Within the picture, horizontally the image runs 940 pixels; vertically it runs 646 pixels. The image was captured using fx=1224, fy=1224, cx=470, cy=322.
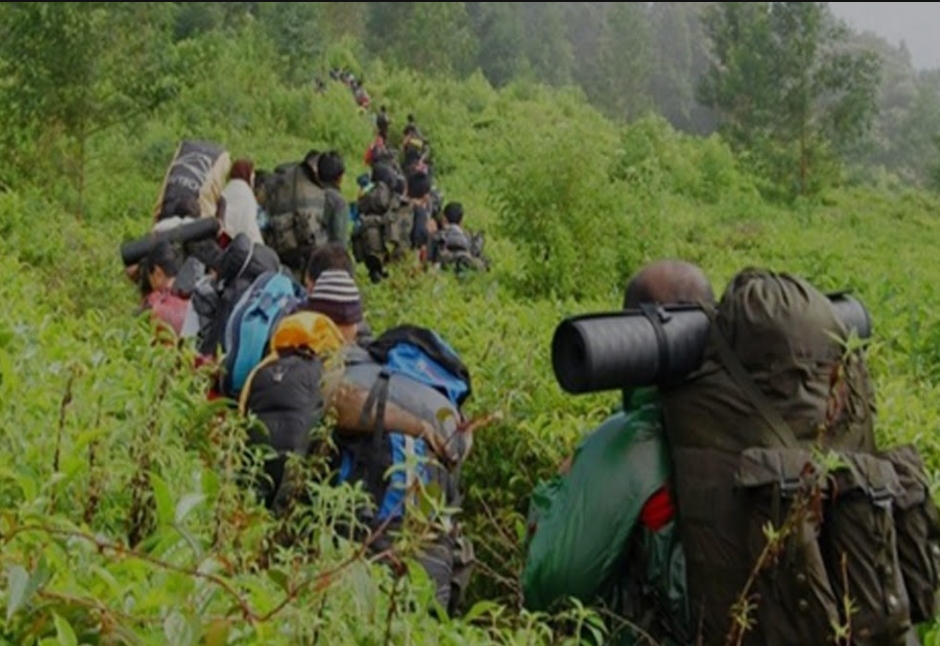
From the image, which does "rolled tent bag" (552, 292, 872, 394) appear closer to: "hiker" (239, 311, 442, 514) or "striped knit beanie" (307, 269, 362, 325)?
"hiker" (239, 311, 442, 514)

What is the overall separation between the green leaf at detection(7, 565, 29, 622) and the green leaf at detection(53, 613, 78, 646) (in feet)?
0.18

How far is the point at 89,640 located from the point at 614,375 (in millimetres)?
1155

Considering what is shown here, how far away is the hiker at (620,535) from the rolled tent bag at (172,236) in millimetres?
3191

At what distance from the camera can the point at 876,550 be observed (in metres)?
2.43

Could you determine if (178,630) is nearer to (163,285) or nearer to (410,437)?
(410,437)

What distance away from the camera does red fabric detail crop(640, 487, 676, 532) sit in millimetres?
2607

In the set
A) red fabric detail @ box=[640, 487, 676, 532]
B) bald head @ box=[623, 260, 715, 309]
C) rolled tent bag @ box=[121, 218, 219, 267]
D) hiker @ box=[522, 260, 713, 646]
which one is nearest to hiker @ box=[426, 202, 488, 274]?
rolled tent bag @ box=[121, 218, 219, 267]

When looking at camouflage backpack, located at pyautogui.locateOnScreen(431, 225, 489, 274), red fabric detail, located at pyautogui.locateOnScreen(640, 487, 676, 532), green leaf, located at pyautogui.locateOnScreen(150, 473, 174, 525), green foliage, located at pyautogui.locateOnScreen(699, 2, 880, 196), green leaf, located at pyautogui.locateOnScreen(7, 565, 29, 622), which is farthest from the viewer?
green foliage, located at pyautogui.locateOnScreen(699, 2, 880, 196)

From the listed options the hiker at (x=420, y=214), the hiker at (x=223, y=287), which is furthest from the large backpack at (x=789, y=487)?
the hiker at (x=420, y=214)

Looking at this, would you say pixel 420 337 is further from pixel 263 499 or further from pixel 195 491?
pixel 195 491

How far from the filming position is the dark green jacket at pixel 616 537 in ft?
8.52

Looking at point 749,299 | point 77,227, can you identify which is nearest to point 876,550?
point 749,299

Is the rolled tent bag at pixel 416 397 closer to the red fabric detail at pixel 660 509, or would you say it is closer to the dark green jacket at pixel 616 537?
the dark green jacket at pixel 616 537

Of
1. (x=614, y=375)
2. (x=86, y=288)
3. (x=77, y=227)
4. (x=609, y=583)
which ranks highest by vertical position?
(x=614, y=375)
